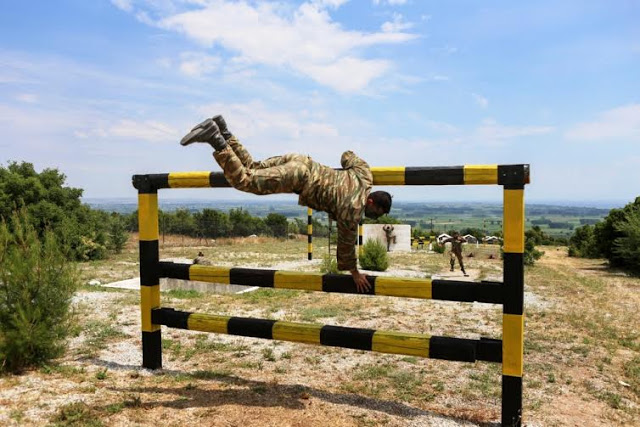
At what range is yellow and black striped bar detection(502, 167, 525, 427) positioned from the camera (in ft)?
11.7

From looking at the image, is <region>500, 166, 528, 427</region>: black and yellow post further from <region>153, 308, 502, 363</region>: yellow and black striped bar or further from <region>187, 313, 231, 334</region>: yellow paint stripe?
<region>187, 313, 231, 334</region>: yellow paint stripe

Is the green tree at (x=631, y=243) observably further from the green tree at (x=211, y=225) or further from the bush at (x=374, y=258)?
the green tree at (x=211, y=225)

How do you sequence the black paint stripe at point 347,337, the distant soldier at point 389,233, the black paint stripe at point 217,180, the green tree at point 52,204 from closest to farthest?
the black paint stripe at point 347,337
the black paint stripe at point 217,180
the green tree at point 52,204
the distant soldier at point 389,233

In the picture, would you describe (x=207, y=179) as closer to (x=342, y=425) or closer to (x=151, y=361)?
(x=151, y=361)

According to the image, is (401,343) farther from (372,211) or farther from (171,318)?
(171,318)

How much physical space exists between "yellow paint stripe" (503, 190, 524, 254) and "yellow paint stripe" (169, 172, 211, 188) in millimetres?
2509

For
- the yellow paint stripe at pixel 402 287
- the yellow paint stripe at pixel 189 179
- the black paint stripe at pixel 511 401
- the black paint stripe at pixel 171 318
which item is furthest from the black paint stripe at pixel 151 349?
the black paint stripe at pixel 511 401

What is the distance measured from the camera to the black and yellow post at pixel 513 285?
3568 mm

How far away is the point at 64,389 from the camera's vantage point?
4375 millimetres

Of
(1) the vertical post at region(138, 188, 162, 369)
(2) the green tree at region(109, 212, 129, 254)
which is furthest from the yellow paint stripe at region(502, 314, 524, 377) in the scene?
(2) the green tree at region(109, 212, 129, 254)

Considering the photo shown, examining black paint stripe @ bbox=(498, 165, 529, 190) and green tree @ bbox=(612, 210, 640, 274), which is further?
green tree @ bbox=(612, 210, 640, 274)

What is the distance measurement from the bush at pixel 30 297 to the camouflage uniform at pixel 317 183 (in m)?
2.57

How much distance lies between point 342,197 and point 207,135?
1044mm

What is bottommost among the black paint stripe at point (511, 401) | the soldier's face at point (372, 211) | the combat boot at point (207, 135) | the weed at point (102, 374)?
the weed at point (102, 374)
